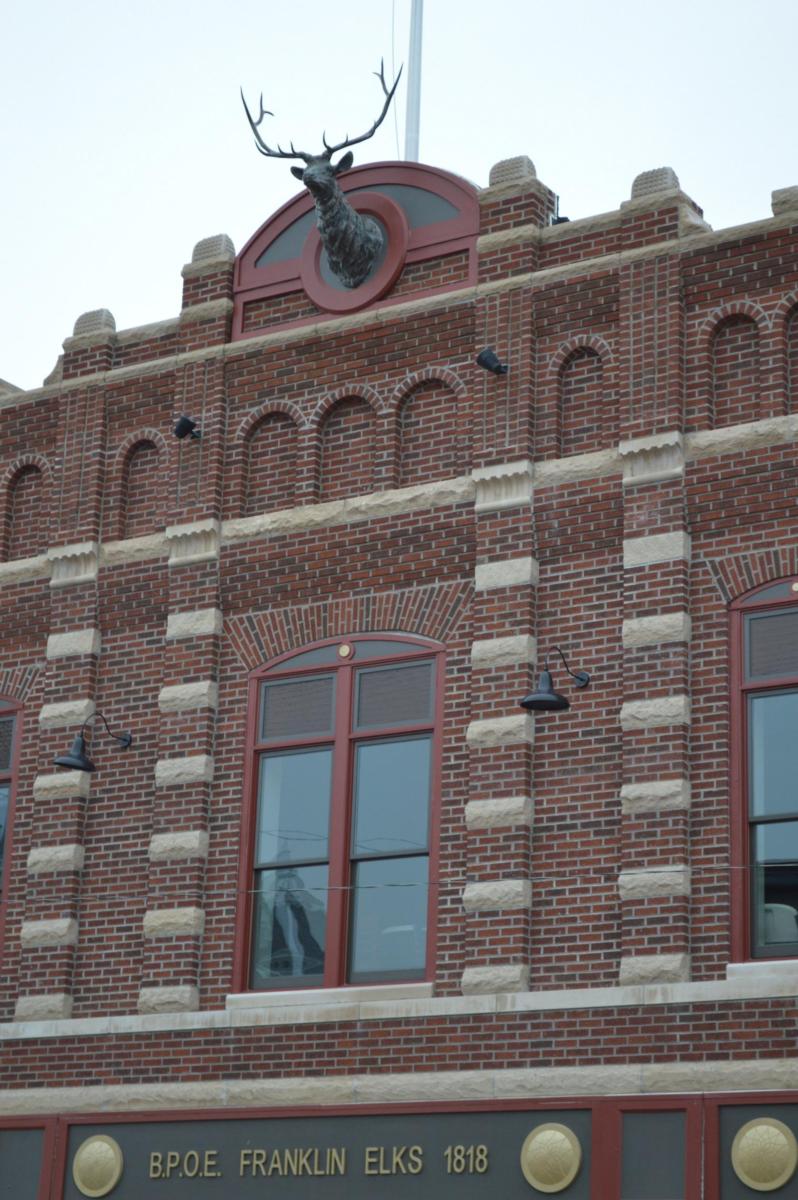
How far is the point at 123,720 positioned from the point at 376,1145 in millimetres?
Answer: 5037

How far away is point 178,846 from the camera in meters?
18.9

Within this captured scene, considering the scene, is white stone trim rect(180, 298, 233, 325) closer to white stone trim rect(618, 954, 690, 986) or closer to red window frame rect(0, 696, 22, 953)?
red window frame rect(0, 696, 22, 953)

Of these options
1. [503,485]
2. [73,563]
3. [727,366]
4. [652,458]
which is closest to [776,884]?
[652,458]

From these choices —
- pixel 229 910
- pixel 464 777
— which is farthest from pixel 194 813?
pixel 464 777

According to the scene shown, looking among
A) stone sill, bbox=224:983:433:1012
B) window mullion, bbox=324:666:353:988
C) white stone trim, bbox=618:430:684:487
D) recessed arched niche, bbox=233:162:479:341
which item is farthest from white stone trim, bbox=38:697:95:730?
white stone trim, bbox=618:430:684:487

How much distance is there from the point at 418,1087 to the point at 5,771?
5982mm

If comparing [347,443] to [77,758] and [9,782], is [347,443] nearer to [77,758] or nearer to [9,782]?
[77,758]

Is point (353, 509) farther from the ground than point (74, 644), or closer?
farther from the ground

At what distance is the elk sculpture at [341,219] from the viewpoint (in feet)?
63.7

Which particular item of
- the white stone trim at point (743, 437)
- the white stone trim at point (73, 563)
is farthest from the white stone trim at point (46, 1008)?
the white stone trim at point (743, 437)

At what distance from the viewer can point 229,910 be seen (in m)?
18.6

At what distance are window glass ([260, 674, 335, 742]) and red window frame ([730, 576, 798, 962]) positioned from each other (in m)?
3.87

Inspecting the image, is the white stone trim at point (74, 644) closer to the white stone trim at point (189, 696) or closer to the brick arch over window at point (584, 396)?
the white stone trim at point (189, 696)

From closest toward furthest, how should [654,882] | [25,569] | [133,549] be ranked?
[654,882] → [133,549] → [25,569]
